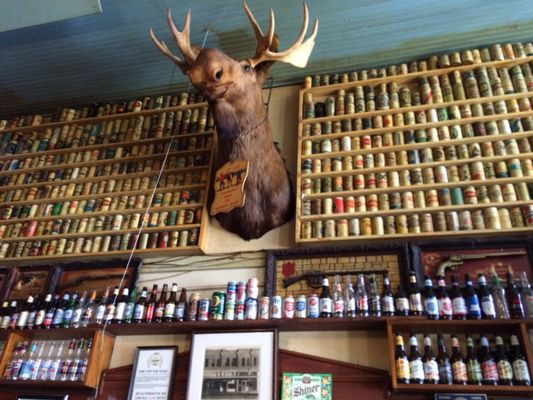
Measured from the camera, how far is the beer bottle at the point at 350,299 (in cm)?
268

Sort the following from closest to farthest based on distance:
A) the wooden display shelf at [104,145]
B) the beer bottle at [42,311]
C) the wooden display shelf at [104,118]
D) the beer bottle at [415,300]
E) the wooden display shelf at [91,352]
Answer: the beer bottle at [415,300] → the wooden display shelf at [91,352] → the beer bottle at [42,311] → the wooden display shelf at [104,145] → the wooden display shelf at [104,118]

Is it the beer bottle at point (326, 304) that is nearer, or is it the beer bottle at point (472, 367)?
the beer bottle at point (472, 367)

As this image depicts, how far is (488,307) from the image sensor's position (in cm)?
248

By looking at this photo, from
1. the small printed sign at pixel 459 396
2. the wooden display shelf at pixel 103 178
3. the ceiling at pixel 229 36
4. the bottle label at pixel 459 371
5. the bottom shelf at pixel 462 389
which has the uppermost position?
the ceiling at pixel 229 36

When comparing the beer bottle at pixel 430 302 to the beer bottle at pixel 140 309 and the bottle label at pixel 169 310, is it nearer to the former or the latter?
the bottle label at pixel 169 310

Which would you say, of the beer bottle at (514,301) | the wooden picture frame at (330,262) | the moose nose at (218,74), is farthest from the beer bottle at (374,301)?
the moose nose at (218,74)

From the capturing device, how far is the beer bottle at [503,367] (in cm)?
230

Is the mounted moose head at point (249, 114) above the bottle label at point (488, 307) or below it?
above

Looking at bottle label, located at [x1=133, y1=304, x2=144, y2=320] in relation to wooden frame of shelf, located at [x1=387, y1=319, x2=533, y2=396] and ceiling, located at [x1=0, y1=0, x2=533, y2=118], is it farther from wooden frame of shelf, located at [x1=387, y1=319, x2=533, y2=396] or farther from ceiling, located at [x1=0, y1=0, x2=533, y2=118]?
ceiling, located at [x1=0, y1=0, x2=533, y2=118]

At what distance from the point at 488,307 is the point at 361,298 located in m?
0.67

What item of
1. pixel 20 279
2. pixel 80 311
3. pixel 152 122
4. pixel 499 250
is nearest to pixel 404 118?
pixel 499 250

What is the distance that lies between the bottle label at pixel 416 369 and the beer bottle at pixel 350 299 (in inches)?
15.7

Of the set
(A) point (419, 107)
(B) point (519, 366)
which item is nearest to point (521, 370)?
(B) point (519, 366)

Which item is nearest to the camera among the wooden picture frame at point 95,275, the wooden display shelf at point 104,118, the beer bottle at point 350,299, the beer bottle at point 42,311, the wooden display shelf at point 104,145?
the beer bottle at point 350,299
